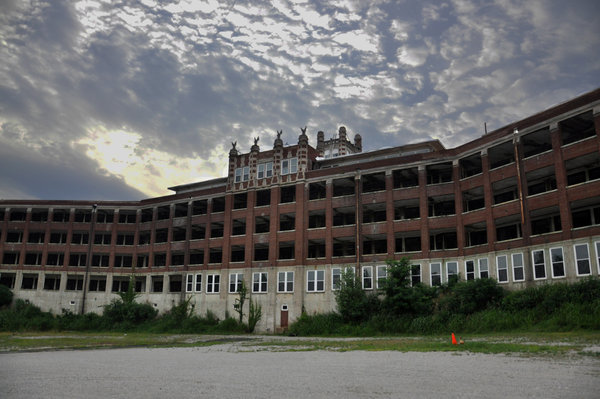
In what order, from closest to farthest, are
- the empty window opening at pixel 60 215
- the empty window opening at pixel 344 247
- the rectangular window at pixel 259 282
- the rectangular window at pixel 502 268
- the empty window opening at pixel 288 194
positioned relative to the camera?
the rectangular window at pixel 502 268, the empty window opening at pixel 344 247, the rectangular window at pixel 259 282, the empty window opening at pixel 288 194, the empty window opening at pixel 60 215

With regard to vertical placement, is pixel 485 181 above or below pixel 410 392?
above

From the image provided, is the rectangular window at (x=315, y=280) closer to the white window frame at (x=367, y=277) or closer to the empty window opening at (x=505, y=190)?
the white window frame at (x=367, y=277)

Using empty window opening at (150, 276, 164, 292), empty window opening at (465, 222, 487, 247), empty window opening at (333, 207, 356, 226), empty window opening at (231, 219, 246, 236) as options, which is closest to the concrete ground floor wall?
empty window opening at (150, 276, 164, 292)

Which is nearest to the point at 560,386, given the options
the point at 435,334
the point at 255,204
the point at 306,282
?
the point at 435,334

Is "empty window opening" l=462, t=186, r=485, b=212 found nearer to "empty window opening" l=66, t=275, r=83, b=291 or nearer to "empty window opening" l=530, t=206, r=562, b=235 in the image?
"empty window opening" l=530, t=206, r=562, b=235

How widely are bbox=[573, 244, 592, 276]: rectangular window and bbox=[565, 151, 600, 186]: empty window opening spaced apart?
642 centimetres

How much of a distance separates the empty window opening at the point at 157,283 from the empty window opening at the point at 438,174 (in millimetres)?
37539

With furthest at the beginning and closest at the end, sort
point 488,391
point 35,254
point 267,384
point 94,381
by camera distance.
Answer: point 35,254, point 94,381, point 267,384, point 488,391

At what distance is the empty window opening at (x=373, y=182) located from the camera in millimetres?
50003

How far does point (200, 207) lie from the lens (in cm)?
6325

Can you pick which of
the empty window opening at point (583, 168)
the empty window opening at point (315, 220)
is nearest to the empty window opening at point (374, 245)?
the empty window opening at point (315, 220)

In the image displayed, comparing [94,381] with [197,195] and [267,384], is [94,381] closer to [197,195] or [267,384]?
[267,384]

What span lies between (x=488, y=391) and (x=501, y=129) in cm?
3417

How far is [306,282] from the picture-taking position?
50.5 m
